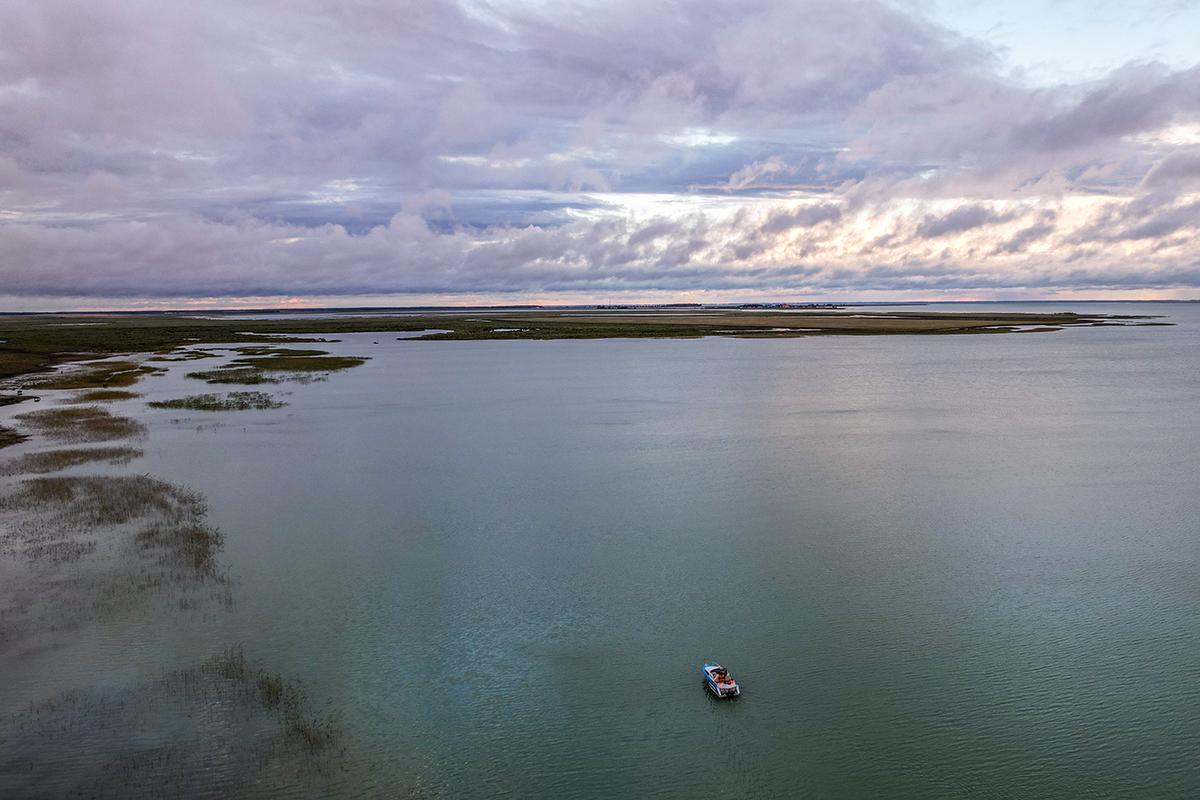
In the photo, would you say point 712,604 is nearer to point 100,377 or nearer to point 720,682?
point 720,682

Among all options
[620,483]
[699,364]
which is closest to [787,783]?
[620,483]

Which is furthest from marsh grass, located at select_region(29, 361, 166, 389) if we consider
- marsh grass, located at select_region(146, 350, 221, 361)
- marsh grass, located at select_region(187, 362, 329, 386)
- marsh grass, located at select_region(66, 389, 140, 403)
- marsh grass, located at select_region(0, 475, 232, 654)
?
marsh grass, located at select_region(0, 475, 232, 654)

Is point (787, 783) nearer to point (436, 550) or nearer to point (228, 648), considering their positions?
point (228, 648)

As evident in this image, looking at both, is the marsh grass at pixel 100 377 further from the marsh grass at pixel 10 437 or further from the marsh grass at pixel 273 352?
the marsh grass at pixel 10 437

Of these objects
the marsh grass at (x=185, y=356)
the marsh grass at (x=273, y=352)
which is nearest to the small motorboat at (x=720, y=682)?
the marsh grass at (x=273, y=352)

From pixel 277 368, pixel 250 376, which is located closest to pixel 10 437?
pixel 250 376
